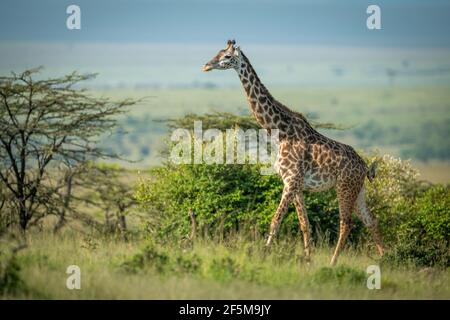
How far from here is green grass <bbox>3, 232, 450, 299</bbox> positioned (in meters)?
11.3

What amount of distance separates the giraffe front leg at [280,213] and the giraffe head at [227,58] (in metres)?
2.03

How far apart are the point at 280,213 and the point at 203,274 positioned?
2.67 meters

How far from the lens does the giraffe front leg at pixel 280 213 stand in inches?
560

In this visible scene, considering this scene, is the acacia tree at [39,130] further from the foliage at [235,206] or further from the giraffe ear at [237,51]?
the giraffe ear at [237,51]

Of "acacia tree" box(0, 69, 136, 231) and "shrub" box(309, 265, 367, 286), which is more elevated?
"acacia tree" box(0, 69, 136, 231)

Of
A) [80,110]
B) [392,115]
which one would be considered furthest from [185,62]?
[80,110]

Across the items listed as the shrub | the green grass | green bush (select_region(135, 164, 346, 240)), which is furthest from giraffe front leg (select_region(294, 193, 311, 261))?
the shrub

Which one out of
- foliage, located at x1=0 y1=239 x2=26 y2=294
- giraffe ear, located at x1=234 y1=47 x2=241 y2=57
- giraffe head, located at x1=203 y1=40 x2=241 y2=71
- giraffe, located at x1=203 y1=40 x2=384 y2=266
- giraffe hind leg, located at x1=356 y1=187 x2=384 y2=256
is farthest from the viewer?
giraffe hind leg, located at x1=356 y1=187 x2=384 y2=256

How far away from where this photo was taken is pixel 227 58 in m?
14.5

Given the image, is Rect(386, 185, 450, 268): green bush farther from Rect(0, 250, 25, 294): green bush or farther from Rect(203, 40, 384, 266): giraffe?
Rect(0, 250, 25, 294): green bush

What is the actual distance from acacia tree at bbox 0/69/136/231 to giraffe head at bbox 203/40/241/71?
5959 mm

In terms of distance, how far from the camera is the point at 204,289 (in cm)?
1131

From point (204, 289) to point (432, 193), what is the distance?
10489mm
